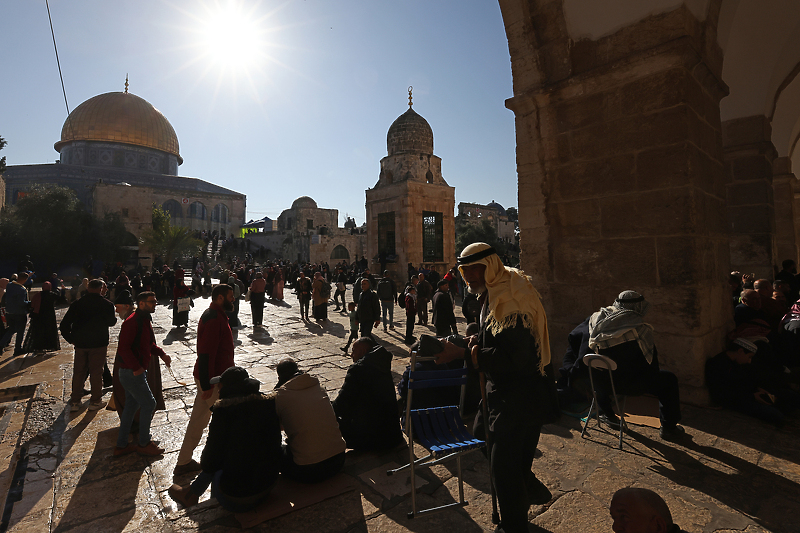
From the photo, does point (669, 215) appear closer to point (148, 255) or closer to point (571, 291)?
point (571, 291)

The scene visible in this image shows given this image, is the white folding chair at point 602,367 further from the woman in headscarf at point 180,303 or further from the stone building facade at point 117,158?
the stone building facade at point 117,158

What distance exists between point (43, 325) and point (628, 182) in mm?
9109

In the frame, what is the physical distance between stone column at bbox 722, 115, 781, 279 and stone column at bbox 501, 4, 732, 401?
246 centimetres

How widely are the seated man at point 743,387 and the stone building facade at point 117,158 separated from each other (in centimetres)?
4165

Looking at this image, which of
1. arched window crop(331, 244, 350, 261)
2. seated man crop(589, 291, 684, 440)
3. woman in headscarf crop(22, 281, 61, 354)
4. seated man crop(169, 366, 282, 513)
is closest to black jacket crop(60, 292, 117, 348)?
seated man crop(169, 366, 282, 513)

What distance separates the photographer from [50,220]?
2161cm

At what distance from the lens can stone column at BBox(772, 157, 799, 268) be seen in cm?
824

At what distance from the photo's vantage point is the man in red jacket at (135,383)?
3.26 m

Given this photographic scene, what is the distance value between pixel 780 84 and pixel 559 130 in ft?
14.3

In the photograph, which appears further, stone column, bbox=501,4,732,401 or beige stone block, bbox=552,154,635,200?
beige stone block, bbox=552,154,635,200

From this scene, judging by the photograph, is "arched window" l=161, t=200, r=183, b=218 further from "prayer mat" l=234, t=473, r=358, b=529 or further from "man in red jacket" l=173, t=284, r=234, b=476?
"prayer mat" l=234, t=473, r=358, b=529

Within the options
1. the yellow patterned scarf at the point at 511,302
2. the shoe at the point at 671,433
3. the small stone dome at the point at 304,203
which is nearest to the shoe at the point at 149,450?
the yellow patterned scarf at the point at 511,302

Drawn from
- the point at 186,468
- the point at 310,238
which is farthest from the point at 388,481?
the point at 310,238

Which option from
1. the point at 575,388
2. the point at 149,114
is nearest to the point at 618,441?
the point at 575,388
